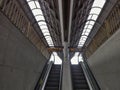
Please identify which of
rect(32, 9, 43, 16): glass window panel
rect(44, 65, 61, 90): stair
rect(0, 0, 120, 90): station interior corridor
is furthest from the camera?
rect(44, 65, 61, 90): stair

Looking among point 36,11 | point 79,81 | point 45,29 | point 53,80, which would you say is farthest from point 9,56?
point 45,29

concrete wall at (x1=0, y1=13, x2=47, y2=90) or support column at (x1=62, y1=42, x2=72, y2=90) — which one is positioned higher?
support column at (x1=62, y1=42, x2=72, y2=90)

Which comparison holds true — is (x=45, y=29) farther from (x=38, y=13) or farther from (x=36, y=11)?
(x=36, y=11)

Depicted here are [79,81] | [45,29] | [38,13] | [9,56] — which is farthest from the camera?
[45,29]

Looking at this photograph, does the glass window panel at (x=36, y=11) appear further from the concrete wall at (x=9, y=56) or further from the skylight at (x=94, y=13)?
the concrete wall at (x=9, y=56)

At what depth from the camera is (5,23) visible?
10.1 feet

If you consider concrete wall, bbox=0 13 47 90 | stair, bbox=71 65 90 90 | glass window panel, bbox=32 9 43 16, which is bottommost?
concrete wall, bbox=0 13 47 90

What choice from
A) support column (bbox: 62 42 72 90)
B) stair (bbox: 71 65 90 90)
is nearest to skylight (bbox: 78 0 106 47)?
support column (bbox: 62 42 72 90)

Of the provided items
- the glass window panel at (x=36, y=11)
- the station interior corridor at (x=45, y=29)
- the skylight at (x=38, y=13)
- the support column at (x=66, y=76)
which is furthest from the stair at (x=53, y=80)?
the glass window panel at (x=36, y=11)

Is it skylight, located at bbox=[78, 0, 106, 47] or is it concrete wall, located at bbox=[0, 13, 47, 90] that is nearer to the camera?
concrete wall, located at bbox=[0, 13, 47, 90]

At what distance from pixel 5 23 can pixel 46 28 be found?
18.3 feet

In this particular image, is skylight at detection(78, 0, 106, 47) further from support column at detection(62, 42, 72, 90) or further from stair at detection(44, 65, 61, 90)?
stair at detection(44, 65, 61, 90)

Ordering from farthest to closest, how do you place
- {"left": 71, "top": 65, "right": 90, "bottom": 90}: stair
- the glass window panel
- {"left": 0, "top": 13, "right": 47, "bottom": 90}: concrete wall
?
1. {"left": 71, "top": 65, "right": 90, "bottom": 90}: stair
2. the glass window panel
3. {"left": 0, "top": 13, "right": 47, "bottom": 90}: concrete wall

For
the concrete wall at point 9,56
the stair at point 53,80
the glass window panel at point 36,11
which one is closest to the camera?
the concrete wall at point 9,56
